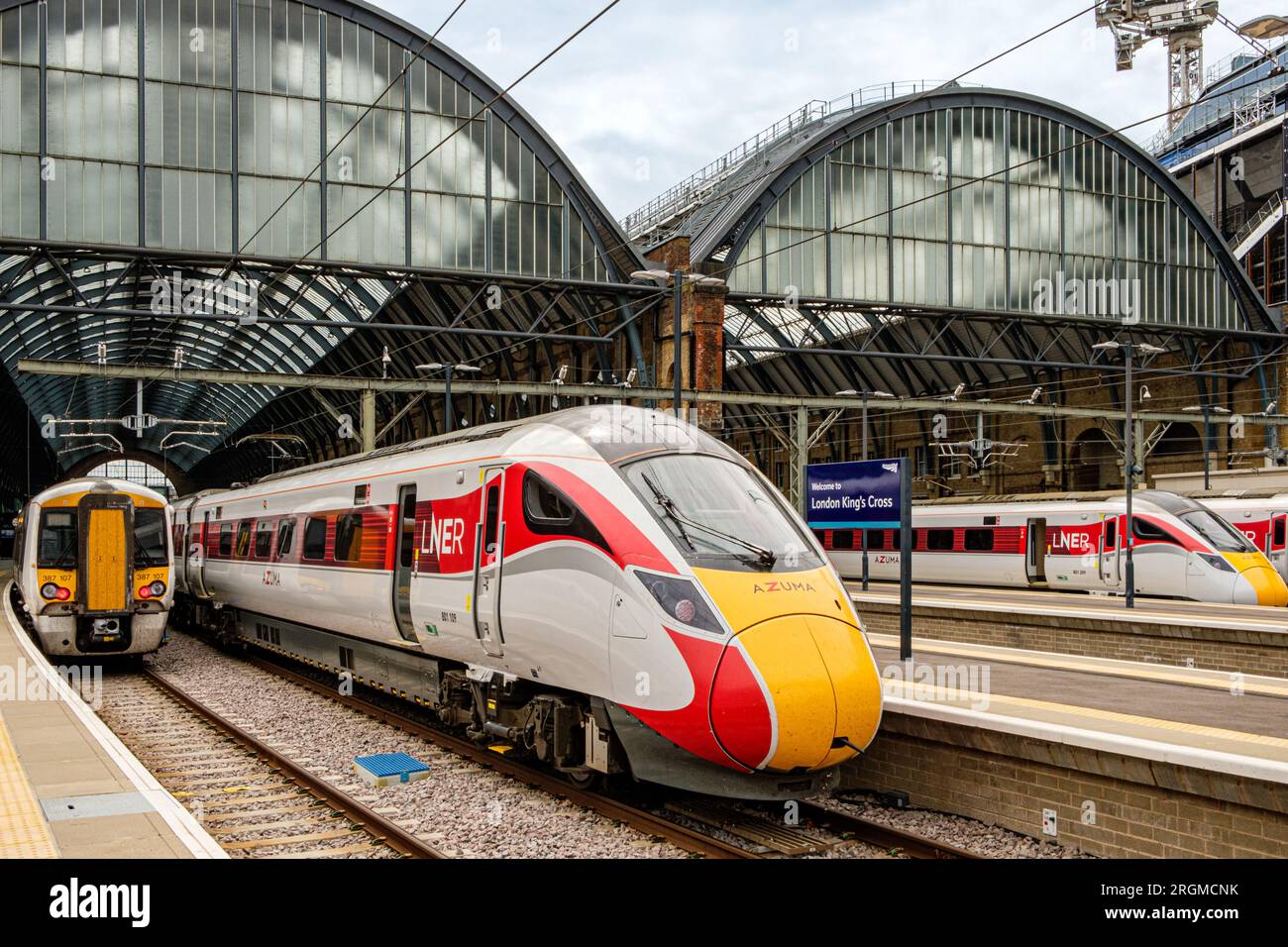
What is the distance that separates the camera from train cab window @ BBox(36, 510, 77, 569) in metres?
19.3

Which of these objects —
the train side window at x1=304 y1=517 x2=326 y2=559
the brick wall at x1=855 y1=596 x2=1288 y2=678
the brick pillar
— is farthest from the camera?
the brick pillar

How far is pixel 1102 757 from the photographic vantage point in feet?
28.6

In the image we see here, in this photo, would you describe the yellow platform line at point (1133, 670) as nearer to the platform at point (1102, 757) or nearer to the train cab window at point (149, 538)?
the platform at point (1102, 757)

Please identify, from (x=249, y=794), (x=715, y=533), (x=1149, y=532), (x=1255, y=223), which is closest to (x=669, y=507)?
(x=715, y=533)

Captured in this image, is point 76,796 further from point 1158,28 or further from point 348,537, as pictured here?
point 1158,28

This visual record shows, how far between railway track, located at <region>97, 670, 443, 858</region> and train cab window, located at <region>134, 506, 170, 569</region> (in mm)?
4578

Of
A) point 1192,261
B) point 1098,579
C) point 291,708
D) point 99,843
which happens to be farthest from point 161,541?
point 1192,261

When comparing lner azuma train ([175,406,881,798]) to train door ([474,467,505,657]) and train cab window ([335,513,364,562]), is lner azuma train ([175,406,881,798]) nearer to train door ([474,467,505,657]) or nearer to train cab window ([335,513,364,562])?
train door ([474,467,505,657])

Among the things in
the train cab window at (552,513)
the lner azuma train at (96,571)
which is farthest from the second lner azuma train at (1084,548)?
the lner azuma train at (96,571)

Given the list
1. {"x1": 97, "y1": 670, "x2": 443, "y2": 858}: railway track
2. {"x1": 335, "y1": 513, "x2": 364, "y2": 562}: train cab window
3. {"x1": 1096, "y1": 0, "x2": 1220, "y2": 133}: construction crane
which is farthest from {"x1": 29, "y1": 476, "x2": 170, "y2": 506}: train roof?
{"x1": 1096, "y1": 0, "x2": 1220, "y2": 133}: construction crane

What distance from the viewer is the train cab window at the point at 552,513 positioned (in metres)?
9.66

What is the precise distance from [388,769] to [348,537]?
490 centimetres
